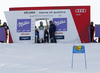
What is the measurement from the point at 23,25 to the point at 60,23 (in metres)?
2.92

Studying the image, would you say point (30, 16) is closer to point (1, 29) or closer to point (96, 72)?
point (1, 29)

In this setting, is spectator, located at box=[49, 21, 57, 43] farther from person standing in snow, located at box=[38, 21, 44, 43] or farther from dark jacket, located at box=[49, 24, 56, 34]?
person standing in snow, located at box=[38, 21, 44, 43]

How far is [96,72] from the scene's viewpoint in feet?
30.1

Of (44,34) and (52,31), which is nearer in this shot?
(52,31)

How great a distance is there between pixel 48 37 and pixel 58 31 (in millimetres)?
896

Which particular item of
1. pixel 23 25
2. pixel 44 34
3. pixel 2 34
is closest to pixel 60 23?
pixel 44 34

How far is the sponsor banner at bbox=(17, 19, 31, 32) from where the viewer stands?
69.5 ft

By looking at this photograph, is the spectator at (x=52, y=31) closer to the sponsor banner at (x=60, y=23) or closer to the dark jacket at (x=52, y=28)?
the dark jacket at (x=52, y=28)

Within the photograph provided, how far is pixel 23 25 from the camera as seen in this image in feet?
69.7

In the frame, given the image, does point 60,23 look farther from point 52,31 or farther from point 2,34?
point 2,34

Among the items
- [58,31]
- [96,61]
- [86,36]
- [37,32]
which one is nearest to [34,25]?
[37,32]

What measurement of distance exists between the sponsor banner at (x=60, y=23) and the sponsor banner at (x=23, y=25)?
6.77ft

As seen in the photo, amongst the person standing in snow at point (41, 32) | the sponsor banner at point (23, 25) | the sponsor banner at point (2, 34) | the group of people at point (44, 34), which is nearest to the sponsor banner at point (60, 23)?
the group of people at point (44, 34)

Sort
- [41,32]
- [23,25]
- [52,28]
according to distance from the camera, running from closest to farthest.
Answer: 1. [52,28]
2. [41,32]
3. [23,25]
